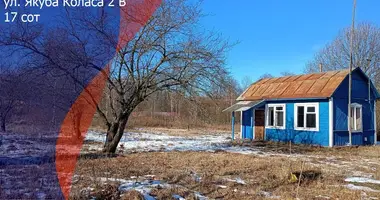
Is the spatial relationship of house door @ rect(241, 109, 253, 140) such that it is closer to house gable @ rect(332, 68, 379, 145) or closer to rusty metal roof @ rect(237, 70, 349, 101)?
rusty metal roof @ rect(237, 70, 349, 101)

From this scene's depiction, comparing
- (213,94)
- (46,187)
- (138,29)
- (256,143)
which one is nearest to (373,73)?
(256,143)

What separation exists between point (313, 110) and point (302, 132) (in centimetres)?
123

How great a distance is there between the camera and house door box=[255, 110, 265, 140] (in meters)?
18.1

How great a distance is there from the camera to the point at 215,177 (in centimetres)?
731

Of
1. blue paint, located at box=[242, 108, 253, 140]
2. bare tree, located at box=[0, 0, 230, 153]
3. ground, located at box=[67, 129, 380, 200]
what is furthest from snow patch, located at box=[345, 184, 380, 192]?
blue paint, located at box=[242, 108, 253, 140]

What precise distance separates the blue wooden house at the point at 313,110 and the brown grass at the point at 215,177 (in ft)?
21.6

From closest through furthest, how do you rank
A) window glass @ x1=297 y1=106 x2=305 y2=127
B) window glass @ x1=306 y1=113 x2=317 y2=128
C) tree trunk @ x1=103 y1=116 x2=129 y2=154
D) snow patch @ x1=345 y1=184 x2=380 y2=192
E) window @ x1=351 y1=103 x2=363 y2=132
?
snow patch @ x1=345 y1=184 x2=380 y2=192 → tree trunk @ x1=103 y1=116 x2=129 y2=154 → window glass @ x1=306 y1=113 x2=317 y2=128 → window glass @ x1=297 y1=106 x2=305 y2=127 → window @ x1=351 y1=103 x2=363 y2=132

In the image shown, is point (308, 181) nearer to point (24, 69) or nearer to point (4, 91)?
point (24, 69)

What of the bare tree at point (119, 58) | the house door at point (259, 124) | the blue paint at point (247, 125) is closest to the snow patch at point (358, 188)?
the bare tree at point (119, 58)

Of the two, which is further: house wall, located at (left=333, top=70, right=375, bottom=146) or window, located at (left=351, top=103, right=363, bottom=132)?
window, located at (left=351, top=103, right=363, bottom=132)

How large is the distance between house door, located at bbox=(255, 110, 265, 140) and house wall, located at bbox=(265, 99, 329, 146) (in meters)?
0.40

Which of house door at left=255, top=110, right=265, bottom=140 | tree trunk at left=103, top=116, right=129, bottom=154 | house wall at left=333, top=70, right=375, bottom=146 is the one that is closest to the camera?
tree trunk at left=103, top=116, right=129, bottom=154

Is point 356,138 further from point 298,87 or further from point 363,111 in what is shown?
point 298,87

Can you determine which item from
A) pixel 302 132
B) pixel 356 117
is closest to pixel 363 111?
pixel 356 117
